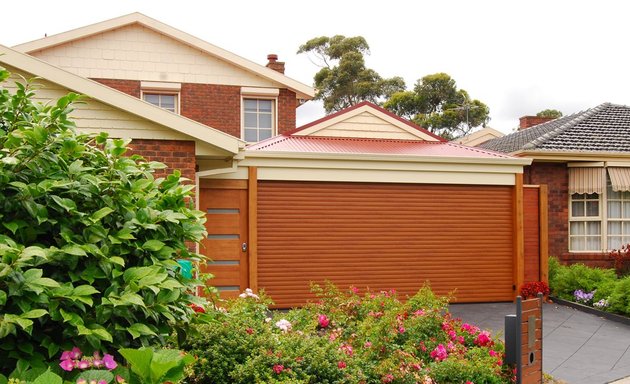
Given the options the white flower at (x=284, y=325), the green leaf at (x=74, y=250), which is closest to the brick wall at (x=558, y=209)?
the white flower at (x=284, y=325)

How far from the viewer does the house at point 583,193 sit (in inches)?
682

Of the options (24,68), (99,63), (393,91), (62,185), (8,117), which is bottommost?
(62,185)

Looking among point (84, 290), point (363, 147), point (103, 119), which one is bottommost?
point (84, 290)

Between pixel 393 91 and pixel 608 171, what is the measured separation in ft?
105

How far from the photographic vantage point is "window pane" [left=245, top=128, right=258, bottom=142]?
19.2 metres

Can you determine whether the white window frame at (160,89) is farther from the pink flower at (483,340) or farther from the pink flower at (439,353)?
the pink flower at (439,353)

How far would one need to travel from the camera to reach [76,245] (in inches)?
152

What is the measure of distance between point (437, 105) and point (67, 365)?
156ft

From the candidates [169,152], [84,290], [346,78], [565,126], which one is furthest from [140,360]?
[346,78]

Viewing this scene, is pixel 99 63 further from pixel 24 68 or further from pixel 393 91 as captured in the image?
pixel 393 91

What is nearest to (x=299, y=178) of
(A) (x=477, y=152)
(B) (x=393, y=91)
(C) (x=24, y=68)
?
(A) (x=477, y=152)

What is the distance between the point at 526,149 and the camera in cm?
1727

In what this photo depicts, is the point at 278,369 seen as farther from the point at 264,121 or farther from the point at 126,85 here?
the point at 264,121

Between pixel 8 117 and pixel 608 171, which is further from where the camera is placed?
pixel 608 171
